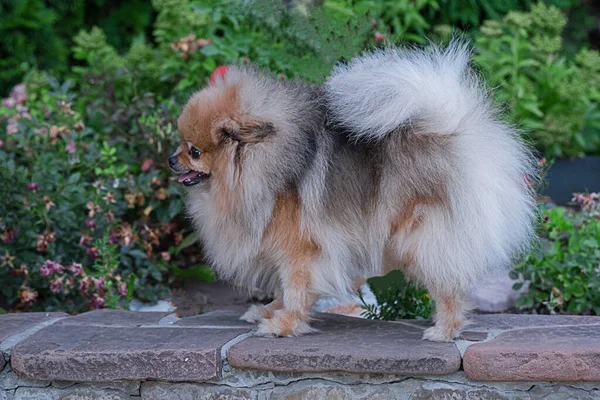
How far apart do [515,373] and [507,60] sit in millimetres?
3487

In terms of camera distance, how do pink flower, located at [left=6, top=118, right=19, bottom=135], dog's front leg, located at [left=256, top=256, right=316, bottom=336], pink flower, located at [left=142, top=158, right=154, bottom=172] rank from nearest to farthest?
dog's front leg, located at [left=256, top=256, right=316, bottom=336], pink flower, located at [left=142, top=158, right=154, bottom=172], pink flower, located at [left=6, top=118, right=19, bottom=135]

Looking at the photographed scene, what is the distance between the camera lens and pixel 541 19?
237 inches

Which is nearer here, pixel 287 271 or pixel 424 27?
pixel 287 271

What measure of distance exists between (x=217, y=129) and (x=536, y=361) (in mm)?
1484

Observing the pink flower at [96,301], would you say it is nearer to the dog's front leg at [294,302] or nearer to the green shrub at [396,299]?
the dog's front leg at [294,302]

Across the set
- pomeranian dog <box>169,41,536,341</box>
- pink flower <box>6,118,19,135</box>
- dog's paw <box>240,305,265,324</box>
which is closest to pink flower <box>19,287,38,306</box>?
pink flower <box>6,118,19,135</box>

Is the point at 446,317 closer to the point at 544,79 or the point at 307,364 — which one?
the point at 307,364

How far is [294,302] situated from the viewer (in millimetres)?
3162

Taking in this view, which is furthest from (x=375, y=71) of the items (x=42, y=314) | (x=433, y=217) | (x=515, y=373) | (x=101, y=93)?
(x=101, y=93)

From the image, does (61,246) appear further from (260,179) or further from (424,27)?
(424,27)

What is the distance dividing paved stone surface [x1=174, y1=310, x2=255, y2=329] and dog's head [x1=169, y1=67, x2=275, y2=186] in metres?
0.71

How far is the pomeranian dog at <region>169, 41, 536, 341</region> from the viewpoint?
2.94 meters

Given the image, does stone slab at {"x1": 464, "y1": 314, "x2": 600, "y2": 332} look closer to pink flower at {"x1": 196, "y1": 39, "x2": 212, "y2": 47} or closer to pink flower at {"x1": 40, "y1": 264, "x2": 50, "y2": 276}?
pink flower at {"x1": 40, "y1": 264, "x2": 50, "y2": 276}

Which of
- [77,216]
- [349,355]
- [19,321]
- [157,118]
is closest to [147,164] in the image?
[157,118]
